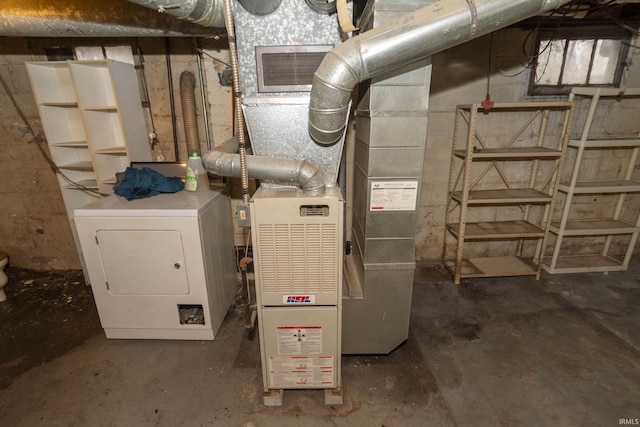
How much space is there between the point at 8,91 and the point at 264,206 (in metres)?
2.80

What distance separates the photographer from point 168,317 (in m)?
2.13

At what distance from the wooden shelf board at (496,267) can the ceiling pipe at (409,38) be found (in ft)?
7.13

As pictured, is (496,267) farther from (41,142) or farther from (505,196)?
(41,142)

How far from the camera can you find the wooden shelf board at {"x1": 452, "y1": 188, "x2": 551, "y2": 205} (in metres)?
2.74

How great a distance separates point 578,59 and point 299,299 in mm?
3228

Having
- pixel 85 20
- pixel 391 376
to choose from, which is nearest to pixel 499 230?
pixel 391 376

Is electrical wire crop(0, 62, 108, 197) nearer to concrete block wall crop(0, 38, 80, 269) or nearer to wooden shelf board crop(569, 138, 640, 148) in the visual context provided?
concrete block wall crop(0, 38, 80, 269)

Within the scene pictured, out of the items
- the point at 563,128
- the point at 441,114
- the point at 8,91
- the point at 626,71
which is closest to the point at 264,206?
the point at 441,114

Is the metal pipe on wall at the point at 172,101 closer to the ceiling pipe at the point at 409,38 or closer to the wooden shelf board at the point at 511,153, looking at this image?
the ceiling pipe at the point at 409,38

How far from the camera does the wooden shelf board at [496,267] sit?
291 centimetres

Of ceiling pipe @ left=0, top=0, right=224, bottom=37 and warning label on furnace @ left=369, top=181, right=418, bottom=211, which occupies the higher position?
ceiling pipe @ left=0, top=0, right=224, bottom=37

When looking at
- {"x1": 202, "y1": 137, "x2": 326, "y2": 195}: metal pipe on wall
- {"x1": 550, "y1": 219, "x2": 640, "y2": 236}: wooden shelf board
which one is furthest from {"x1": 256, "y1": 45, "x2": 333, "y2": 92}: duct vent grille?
{"x1": 550, "y1": 219, "x2": 640, "y2": 236}: wooden shelf board

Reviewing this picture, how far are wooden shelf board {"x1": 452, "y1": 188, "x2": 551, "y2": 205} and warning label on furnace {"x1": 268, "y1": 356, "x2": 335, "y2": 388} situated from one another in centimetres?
186

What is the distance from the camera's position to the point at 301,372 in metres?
1.74
